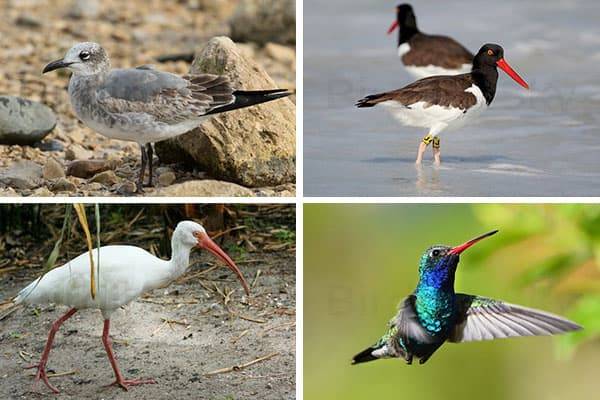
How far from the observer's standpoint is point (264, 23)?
15.3 ft

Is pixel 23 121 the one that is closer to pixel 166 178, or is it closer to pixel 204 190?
pixel 166 178

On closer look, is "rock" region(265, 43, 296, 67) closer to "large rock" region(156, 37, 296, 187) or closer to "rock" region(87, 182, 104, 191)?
"large rock" region(156, 37, 296, 187)

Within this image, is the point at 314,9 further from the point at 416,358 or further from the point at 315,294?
the point at 416,358

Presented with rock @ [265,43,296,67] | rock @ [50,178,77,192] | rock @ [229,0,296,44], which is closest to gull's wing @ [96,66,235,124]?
rock @ [50,178,77,192]

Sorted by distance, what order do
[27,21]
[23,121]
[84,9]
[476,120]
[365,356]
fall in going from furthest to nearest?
[84,9], [27,21], [476,120], [23,121], [365,356]

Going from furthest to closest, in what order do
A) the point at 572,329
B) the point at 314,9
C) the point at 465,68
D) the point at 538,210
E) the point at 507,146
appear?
the point at 314,9, the point at 465,68, the point at 507,146, the point at 538,210, the point at 572,329

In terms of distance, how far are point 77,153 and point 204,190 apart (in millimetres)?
577

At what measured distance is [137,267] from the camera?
2836 mm

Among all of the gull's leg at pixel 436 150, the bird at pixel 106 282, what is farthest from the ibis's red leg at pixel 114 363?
the gull's leg at pixel 436 150

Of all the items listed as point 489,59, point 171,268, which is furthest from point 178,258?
point 489,59

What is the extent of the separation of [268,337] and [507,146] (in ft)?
2.87

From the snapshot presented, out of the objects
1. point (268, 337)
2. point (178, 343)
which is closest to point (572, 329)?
point (268, 337)

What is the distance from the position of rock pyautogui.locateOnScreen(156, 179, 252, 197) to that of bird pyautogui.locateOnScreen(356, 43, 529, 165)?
0.40m

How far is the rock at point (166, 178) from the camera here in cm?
292
